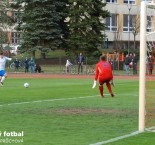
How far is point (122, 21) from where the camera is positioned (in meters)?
91.7

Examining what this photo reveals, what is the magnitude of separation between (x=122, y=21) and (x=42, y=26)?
26.7 metres

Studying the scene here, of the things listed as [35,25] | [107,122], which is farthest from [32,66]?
[107,122]

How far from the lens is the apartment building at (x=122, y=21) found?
9012cm

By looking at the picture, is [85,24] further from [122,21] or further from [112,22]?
[122,21]

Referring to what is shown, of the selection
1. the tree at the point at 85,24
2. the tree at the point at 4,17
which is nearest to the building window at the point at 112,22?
the tree at the point at 4,17

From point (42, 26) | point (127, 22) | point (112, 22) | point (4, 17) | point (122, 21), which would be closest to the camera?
point (42, 26)

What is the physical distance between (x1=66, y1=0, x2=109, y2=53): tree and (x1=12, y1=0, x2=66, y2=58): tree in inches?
51.7

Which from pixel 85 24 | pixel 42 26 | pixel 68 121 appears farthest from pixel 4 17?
pixel 68 121

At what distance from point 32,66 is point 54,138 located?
4825cm

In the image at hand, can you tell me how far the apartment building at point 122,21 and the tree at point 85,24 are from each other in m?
19.2

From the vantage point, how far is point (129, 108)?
19.1m

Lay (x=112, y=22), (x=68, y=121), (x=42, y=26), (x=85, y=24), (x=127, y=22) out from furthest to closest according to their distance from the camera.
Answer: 1. (x=127, y=22)
2. (x=112, y=22)
3. (x=85, y=24)
4. (x=42, y=26)
5. (x=68, y=121)

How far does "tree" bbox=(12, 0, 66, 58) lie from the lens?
6750 centimetres

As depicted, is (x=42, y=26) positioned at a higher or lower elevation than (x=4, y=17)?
lower
